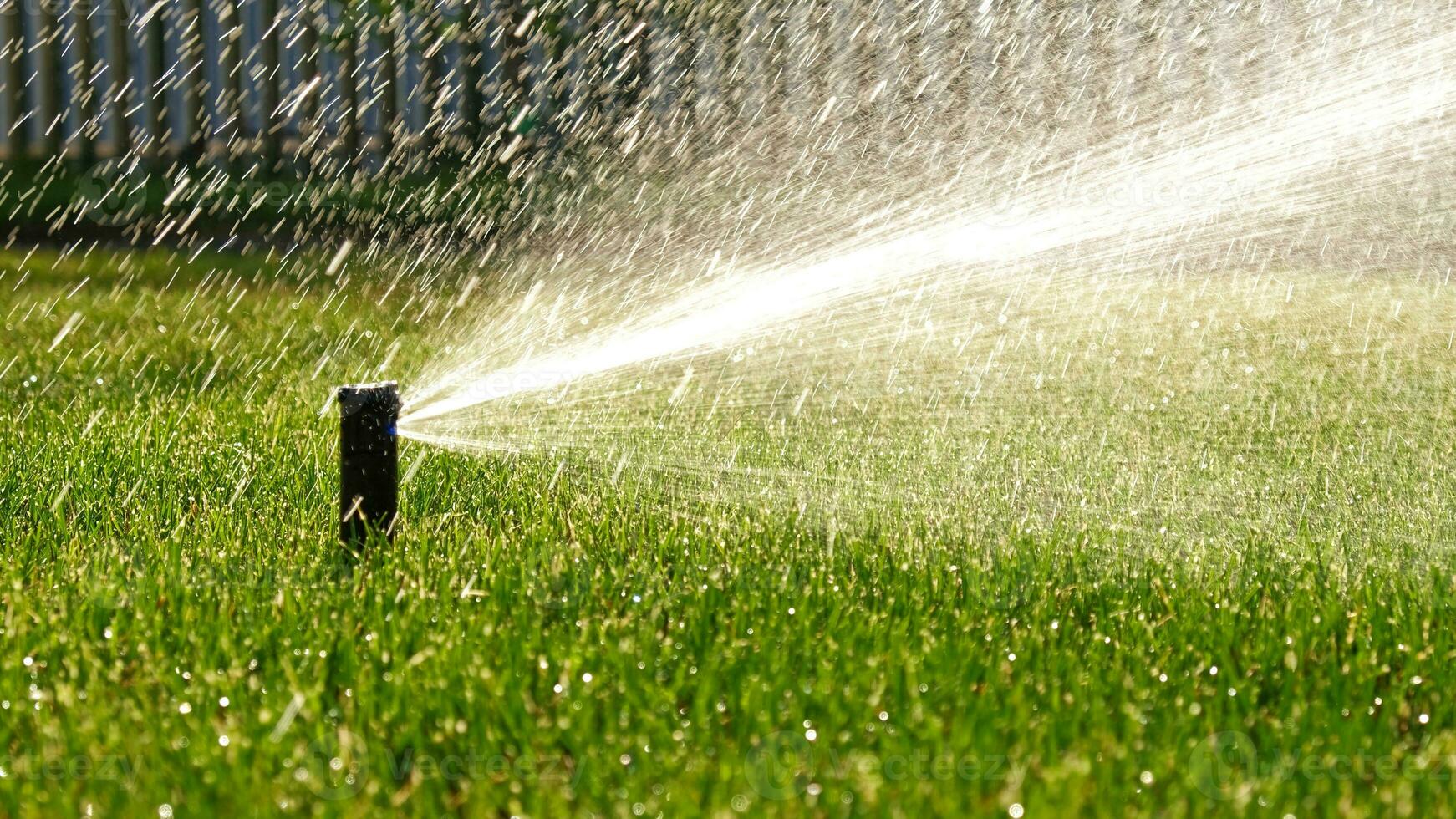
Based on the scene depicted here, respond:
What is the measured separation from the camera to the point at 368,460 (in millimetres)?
2365

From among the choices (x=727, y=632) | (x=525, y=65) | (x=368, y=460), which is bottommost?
(x=525, y=65)

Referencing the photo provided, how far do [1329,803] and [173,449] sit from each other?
2.56 m

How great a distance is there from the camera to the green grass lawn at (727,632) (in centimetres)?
162

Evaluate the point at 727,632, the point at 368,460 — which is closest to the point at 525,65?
the point at 368,460

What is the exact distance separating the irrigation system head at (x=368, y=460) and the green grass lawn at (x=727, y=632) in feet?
0.21

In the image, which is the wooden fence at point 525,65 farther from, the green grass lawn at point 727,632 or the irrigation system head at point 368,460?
the irrigation system head at point 368,460

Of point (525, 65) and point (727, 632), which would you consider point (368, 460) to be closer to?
point (727, 632)

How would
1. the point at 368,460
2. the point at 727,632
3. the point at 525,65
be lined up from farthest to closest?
the point at 525,65, the point at 368,460, the point at 727,632

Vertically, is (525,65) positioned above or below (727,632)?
below

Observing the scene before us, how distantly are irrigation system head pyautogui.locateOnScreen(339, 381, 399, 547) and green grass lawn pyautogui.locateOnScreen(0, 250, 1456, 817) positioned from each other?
65 mm

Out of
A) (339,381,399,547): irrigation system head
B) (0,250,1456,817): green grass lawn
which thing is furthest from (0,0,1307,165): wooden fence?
(339,381,399,547): irrigation system head

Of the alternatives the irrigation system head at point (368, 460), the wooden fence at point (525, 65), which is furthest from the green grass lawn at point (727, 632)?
the wooden fence at point (525, 65)

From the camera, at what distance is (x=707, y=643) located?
204cm

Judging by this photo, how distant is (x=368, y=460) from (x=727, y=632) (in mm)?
721
